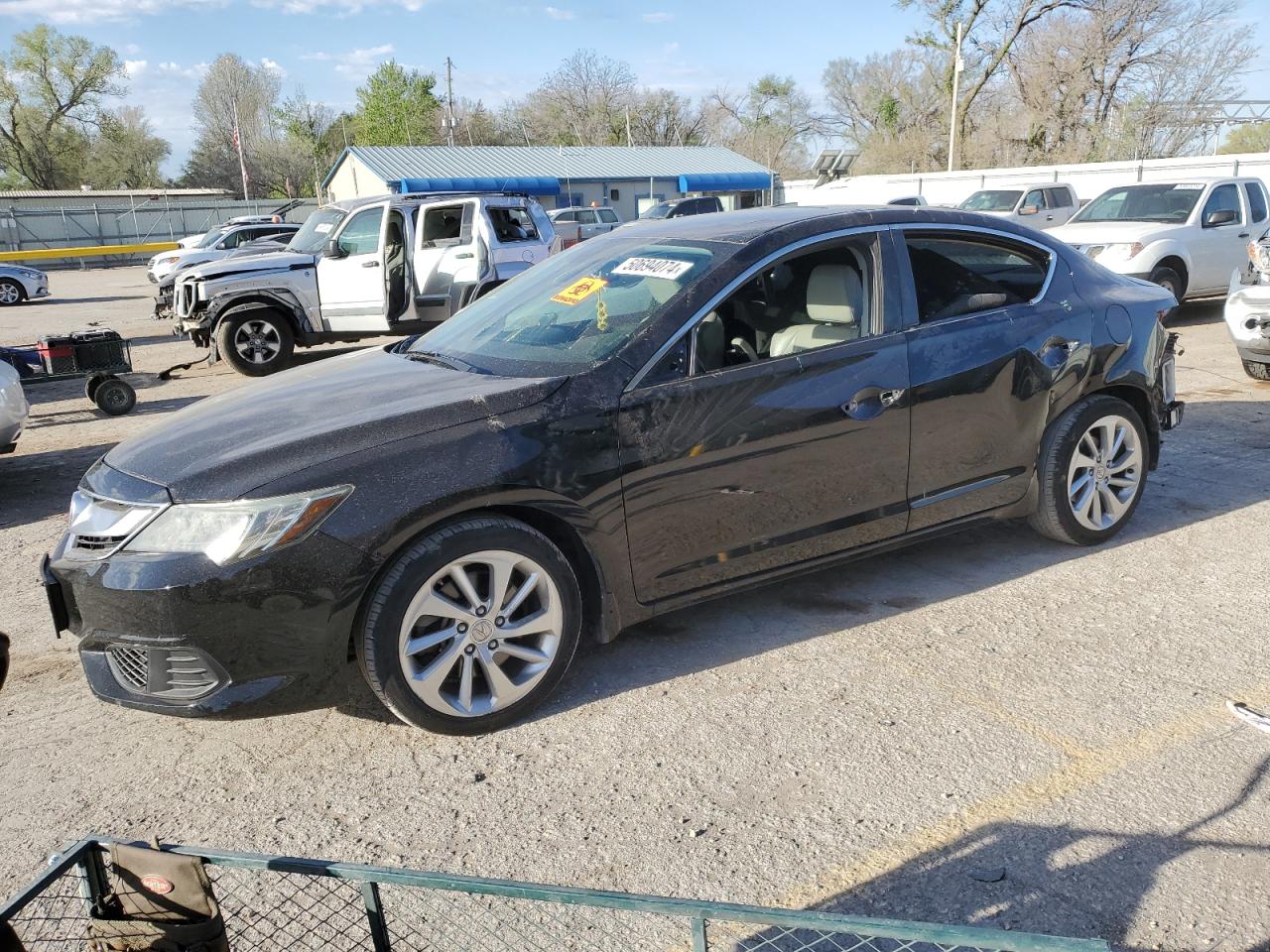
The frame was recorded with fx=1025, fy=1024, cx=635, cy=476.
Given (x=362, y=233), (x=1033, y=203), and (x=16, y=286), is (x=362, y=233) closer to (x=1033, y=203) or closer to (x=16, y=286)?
(x=1033, y=203)

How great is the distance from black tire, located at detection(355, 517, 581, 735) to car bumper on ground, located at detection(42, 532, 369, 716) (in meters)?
0.10

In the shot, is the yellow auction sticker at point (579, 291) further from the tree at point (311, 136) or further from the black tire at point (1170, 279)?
the tree at point (311, 136)

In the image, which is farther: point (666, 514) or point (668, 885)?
point (666, 514)

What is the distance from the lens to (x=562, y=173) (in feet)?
161

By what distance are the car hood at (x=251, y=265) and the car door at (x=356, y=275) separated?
10.5 inches

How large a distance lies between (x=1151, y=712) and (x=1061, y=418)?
1694mm

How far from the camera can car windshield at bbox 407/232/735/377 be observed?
12.8ft

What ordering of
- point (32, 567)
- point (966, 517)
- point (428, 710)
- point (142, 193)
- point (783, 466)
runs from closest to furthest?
point (428, 710), point (783, 466), point (966, 517), point (32, 567), point (142, 193)

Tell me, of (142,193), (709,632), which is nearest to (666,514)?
(709,632)

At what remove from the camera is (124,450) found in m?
3.74

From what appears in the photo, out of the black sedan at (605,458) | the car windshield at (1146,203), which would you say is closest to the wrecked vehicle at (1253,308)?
the black sedan at (605,458)

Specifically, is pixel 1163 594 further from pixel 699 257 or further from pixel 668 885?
pixel 668 885

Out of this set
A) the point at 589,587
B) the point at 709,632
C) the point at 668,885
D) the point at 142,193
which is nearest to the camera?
the point at 668,885

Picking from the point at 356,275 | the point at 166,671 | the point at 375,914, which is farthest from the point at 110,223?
the point at 375,914
